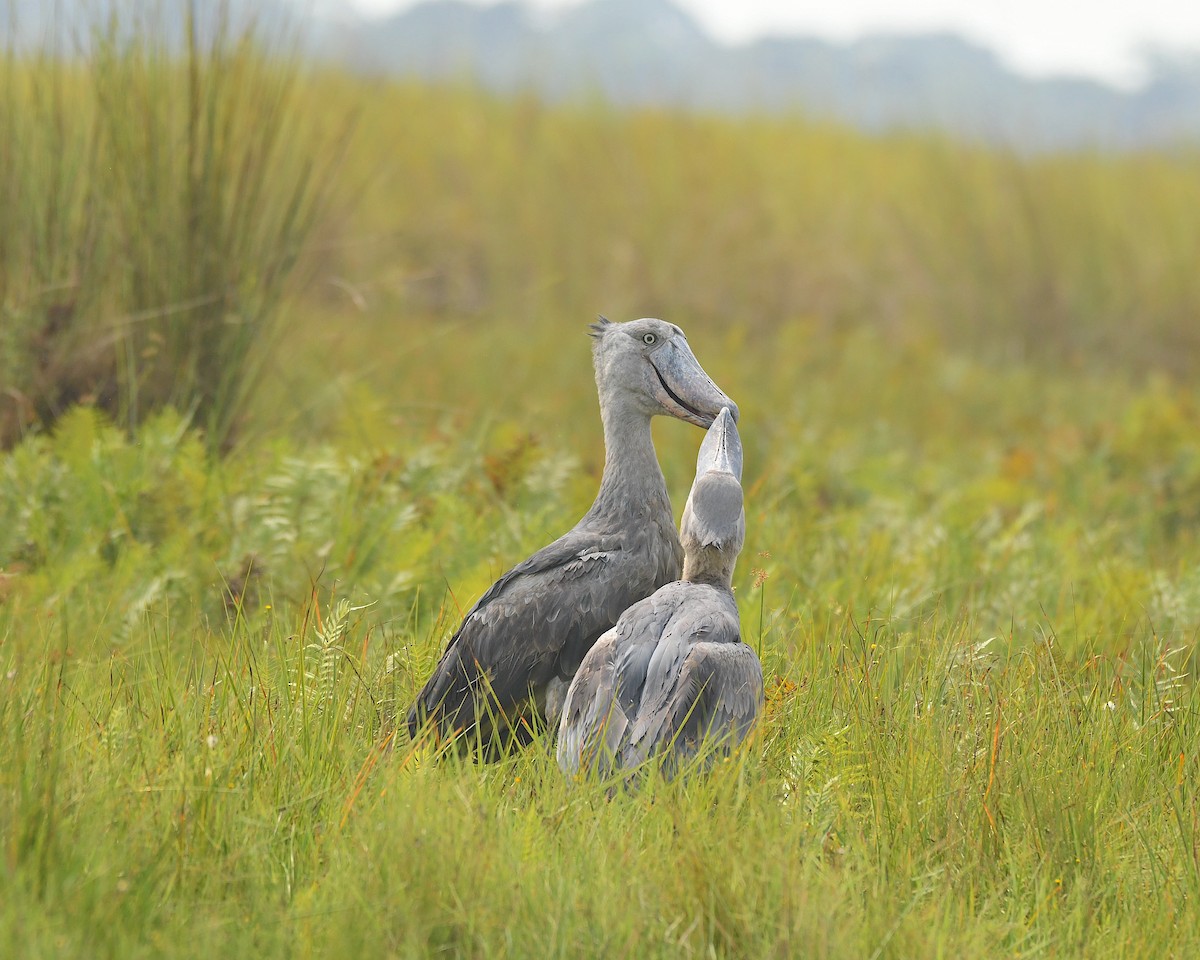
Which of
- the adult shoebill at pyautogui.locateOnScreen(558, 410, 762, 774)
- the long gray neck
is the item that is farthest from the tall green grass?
the adult shoebill at pyautogui.locateOnScreen(558, 410, 762, 774)

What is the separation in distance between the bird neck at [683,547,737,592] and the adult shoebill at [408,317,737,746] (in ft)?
1.12

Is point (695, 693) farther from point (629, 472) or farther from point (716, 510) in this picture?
point (629, 472)

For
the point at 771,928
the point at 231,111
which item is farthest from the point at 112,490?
the point at 771,928

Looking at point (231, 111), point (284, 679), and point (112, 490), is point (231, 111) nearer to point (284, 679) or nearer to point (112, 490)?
point (112, 490)

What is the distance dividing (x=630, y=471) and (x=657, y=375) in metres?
0.25

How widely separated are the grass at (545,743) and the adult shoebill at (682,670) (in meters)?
0.11

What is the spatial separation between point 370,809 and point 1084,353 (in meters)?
9.05

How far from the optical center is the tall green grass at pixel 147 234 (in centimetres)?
493

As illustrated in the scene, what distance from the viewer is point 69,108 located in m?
5.79

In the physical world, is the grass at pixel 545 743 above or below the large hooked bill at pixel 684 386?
below

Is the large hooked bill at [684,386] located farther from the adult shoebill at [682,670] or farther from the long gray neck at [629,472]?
the adult shoebill at [682,670]

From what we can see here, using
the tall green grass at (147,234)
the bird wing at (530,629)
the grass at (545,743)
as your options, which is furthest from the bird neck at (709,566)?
the tall green grass at (147,234)

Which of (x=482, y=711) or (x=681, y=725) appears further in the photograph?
(x=482, y=711)

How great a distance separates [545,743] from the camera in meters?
2.88
